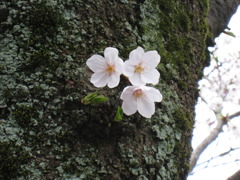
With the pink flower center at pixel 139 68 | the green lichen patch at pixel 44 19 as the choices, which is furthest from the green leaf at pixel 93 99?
the green lichen patch at pixel 44 19

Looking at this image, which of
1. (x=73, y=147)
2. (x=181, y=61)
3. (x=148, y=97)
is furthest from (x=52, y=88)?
(x=181, y=61)

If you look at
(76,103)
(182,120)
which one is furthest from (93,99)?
(182,120)

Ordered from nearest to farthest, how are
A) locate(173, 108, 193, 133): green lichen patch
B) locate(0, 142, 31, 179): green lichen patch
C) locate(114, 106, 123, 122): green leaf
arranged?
locate(0, 142, 31, 179): green lichen patch, locate(114, 106, 123, 122): green leaf, locate(173, 108, 193, 133): green lichen patch

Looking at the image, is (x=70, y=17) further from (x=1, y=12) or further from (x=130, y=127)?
(x=130, y=127)

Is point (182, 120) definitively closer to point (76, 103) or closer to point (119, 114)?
point (119, 114)

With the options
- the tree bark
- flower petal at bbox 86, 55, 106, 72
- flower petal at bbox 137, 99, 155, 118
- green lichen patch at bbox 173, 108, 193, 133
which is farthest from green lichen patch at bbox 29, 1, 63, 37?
green lichen patch at bbox 173, 108, 193, 133

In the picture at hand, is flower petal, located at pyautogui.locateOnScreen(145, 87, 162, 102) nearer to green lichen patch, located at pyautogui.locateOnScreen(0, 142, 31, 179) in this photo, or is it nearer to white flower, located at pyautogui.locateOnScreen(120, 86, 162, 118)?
white flower, located at pyautogui.locateOnScreen(120, 86, 162, 118)

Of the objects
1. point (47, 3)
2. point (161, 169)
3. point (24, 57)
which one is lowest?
point (161, 169)
